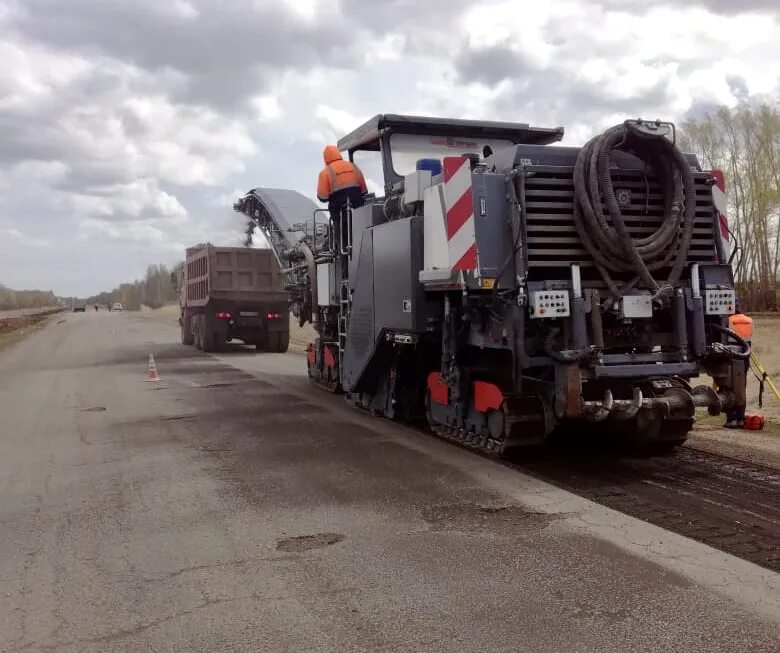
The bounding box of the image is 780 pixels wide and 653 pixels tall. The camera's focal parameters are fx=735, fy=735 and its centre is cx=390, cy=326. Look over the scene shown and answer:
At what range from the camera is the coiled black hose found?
570 centimetres

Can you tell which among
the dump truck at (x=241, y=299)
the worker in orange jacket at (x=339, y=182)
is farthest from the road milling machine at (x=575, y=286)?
the dump truck at (x=241, y=299)

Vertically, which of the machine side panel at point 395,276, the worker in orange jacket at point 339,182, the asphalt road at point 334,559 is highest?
the worker in orange jacket at point 339,182

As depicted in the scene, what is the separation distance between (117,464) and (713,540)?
496 centimetres

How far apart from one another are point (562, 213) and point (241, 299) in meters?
14.5

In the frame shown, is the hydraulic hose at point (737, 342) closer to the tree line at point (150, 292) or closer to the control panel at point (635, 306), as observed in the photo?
the control panel at point (635, 306)

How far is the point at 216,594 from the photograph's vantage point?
3.70 metres

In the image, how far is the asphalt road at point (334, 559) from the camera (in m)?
3.26

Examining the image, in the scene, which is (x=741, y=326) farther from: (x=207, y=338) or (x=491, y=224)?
(x=207, y=338)

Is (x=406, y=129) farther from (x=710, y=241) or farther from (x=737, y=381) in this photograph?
(x=737, y=381)

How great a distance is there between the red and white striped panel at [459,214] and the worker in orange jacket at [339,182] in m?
2.87

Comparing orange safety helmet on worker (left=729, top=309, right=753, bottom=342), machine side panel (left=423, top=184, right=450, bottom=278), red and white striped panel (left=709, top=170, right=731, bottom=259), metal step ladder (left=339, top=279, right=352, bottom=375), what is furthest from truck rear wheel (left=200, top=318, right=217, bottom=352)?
red and white striped panel (left=709, top=170, right=731, bottom=259)

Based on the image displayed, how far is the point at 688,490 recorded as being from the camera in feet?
17.7

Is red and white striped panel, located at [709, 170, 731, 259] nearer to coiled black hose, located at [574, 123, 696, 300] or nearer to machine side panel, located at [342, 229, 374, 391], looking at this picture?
coiled black hose, located at [574, 123, 696, 300]

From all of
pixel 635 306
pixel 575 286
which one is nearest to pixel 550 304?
pixel 575 286
